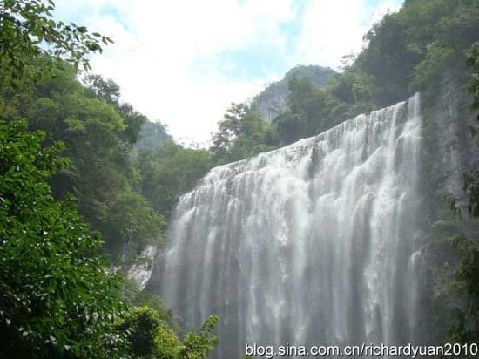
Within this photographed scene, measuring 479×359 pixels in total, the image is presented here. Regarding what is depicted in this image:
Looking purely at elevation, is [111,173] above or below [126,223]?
above

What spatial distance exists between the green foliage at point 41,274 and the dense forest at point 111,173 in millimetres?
14

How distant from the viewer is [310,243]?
28.2 meters

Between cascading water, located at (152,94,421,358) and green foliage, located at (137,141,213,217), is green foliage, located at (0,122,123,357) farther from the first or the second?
green foliage, located at (137,141,213,217)

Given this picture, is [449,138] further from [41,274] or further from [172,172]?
[41,274]

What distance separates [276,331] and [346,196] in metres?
7.24

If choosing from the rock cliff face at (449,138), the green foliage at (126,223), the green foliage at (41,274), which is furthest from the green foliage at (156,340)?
the rock cliff face at (449,138)

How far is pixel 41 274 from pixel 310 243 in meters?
23.3

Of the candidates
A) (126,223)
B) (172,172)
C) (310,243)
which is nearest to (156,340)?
(126,223)

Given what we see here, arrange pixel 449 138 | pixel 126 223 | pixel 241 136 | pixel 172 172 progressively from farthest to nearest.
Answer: pixel 241 136
pixel 172 172
pixel 449 138
pixel 126 223

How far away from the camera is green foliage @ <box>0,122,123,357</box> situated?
550 cm

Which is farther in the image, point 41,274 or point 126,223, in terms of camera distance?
point 126,223

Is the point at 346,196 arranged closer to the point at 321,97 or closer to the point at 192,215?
the point at 192,215

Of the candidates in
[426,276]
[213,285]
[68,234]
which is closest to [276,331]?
[213,285]

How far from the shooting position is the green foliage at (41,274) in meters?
5.50
